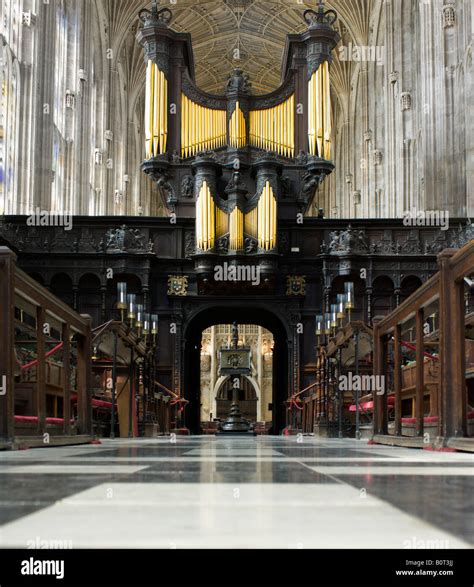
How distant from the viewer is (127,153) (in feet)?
132

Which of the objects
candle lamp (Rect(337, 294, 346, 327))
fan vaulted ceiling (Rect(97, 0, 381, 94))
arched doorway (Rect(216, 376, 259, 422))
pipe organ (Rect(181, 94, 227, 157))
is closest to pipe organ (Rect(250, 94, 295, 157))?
pipe organ (Rect(181, 94, 227, 157))

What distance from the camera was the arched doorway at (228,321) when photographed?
20031 millimetres

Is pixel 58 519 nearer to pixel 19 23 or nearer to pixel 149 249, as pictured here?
pixel 149 249

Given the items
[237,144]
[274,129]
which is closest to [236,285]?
[237,144]

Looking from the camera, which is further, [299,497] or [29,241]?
[29,241]

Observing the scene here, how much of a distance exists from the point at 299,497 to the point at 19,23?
21.3 metres

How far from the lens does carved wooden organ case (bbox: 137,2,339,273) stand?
19.1m

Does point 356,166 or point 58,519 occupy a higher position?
point 356,166

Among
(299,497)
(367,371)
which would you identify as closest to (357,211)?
(367,371)

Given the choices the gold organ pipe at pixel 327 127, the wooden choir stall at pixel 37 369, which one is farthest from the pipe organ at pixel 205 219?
the wooden choir stall at pixel 37 369

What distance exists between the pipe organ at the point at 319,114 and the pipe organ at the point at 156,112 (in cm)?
338

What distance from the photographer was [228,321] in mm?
22969

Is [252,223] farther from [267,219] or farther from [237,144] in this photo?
[237,144]

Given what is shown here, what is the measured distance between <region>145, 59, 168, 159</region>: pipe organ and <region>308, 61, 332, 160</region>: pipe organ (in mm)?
3383
